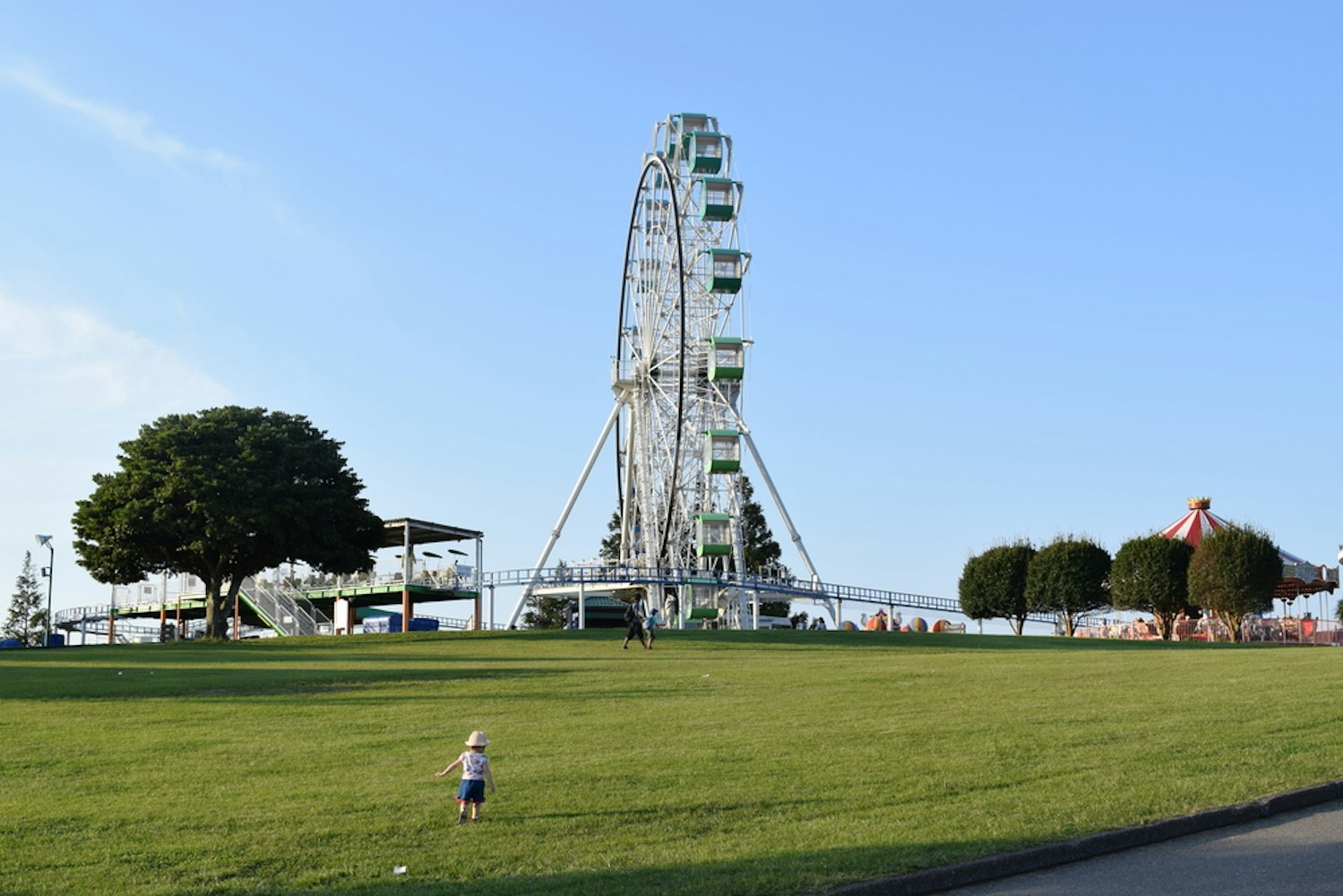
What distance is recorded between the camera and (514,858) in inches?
496

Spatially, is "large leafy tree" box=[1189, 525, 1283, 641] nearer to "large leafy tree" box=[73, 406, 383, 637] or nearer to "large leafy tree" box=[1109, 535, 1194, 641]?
"large leafy tree" box=[1109, 535, 1194, 641]

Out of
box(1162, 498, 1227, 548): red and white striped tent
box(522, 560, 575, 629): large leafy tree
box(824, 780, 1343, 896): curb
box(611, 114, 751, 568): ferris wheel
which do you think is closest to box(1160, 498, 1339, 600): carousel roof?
box(1162, 498, 1227, 548): red and white striped tent

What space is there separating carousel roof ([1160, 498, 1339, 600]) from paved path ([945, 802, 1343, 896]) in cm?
6141

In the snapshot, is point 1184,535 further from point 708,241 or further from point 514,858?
point 514,858

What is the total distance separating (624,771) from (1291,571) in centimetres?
6239

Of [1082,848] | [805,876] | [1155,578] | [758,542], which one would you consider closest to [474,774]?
[805,876]

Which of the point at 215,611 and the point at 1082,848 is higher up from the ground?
the point at 215,611

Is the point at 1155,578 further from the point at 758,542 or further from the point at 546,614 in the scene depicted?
the point at 546,614

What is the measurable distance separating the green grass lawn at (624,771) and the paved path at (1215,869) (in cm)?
53

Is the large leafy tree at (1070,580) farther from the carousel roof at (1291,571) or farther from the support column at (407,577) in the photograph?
the support column at (407,577)

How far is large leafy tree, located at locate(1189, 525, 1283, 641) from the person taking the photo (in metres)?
67.6

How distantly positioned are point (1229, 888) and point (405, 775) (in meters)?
9.53

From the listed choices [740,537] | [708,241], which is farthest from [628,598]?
[708,241]

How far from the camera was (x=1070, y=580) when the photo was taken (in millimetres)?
76438
